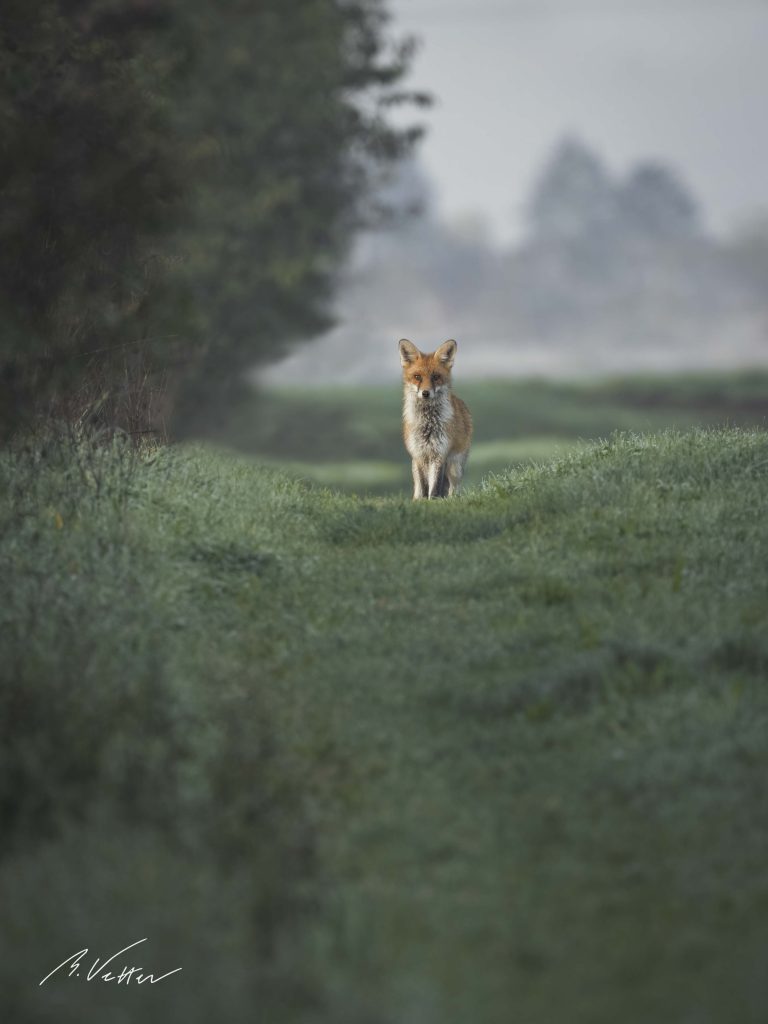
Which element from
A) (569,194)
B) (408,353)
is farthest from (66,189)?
(569,194)

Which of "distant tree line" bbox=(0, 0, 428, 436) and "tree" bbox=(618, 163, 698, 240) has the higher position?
"tree" bbox=(618, 163, 698, 240)

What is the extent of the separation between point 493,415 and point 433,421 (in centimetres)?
3061

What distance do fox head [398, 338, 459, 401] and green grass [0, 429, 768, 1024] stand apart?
2.76 metres

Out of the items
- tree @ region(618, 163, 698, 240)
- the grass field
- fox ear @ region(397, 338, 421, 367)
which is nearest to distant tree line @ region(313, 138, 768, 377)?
tree @ region(618, 163, 698, 240)

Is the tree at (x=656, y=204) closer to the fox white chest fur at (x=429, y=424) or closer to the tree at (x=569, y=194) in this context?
the tree at (x=569, y=194)

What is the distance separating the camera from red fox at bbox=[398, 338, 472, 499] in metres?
14.9

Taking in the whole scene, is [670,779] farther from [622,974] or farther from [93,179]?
[93,179]

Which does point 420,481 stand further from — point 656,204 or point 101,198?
point 656,204

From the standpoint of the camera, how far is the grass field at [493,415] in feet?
134

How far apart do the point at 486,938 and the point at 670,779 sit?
173cm

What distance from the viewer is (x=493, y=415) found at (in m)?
45.2
